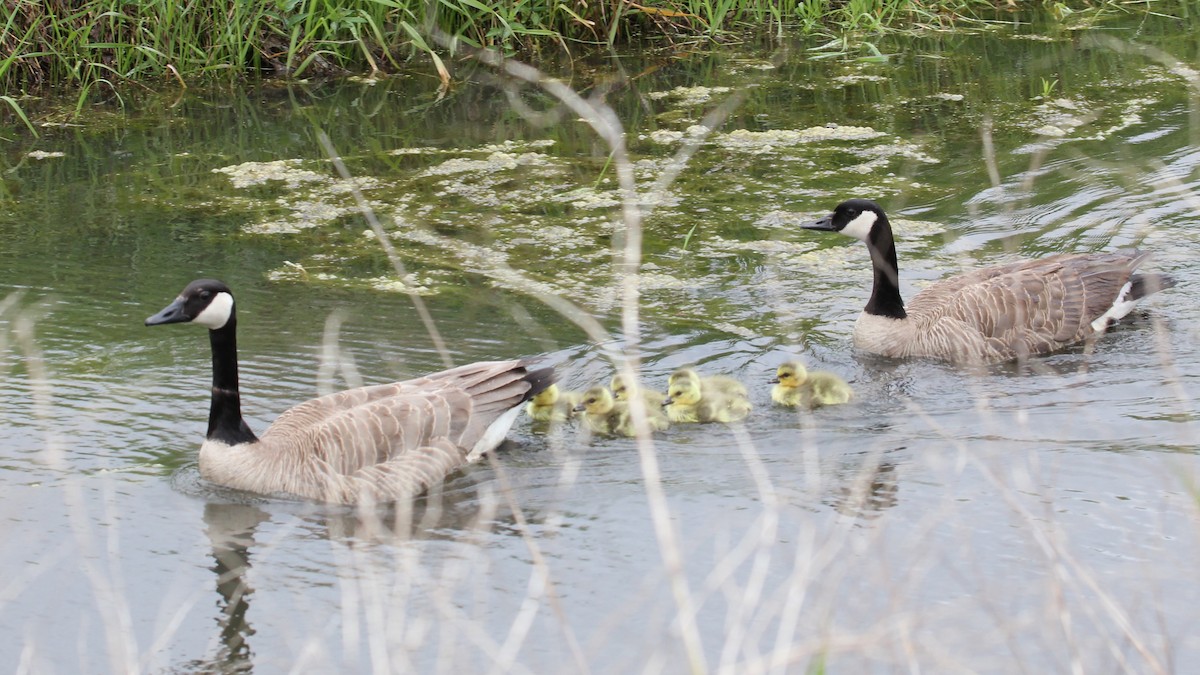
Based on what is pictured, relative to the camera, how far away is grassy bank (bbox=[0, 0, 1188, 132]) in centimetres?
1166

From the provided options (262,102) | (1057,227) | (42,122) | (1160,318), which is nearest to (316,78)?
(262,102)

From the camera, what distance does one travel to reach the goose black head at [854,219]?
767cm

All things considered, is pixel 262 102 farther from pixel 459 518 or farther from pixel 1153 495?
pixel 1153 495

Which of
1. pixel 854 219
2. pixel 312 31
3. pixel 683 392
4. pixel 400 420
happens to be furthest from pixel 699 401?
pixel 312 31

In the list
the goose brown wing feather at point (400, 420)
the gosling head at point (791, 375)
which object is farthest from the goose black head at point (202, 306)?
the gosling head at point (791, 375)

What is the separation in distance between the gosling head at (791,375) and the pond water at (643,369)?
146 millimetres

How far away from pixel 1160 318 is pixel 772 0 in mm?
6353

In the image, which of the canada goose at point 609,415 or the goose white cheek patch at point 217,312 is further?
the canada goose at point 609,415

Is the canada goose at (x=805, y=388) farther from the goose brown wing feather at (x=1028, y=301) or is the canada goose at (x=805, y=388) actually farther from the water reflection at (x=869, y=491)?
the goose brown wing feather at (x=1028, y=301)

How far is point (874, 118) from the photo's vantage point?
36.0 feet

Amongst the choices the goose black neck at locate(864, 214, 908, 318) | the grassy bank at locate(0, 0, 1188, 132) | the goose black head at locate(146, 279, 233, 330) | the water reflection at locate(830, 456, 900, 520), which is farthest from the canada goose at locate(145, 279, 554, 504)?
the grassy bank at locate(0, 0, 1188, 132)

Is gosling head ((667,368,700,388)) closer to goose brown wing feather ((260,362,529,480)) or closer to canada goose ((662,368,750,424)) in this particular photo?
canada goose ((662,368,750,424))

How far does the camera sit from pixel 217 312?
6.15m

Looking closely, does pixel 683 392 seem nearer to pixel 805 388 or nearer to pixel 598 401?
pixel 598 401
